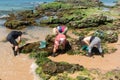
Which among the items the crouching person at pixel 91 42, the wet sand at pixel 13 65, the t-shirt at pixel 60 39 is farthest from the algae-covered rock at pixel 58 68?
the t-shirt at pixel 60 39

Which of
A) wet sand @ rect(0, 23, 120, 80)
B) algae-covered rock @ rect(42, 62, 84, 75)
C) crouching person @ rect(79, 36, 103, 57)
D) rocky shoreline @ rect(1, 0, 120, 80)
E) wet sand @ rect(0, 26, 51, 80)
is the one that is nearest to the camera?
rocky shoreline @ rect(1, 0, 120, 80)

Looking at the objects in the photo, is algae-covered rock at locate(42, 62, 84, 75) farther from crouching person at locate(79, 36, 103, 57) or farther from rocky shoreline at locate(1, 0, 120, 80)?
crouching person at locate(79, 36, 103, 57)

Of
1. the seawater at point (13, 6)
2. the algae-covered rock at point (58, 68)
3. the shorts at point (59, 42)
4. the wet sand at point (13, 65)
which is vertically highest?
the shorts at point (59, 42)

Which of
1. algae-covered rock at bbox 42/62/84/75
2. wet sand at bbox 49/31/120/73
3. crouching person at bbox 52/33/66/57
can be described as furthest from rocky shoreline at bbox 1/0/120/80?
wet sand at bbox 49/31/120/73

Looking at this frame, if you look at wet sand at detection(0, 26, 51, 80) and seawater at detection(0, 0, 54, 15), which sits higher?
wet sand at detection(0, 26, 51, 80)

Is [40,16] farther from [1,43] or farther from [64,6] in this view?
[1,43]

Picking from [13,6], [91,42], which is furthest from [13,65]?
[13,6]

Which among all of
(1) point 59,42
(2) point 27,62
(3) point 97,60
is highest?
(1) point 59,42

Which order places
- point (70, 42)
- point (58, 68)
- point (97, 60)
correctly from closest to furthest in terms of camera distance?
point (58, 68)
point (97, 60)
point (70, 42)

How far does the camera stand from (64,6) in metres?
33.6

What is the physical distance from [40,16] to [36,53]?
1366 cm

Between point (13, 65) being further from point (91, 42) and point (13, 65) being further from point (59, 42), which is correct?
point (91, 42)

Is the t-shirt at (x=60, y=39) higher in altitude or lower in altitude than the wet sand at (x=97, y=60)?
higher

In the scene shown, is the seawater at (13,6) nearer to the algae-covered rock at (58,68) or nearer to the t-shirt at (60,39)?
the t-shirt at (60,39)
